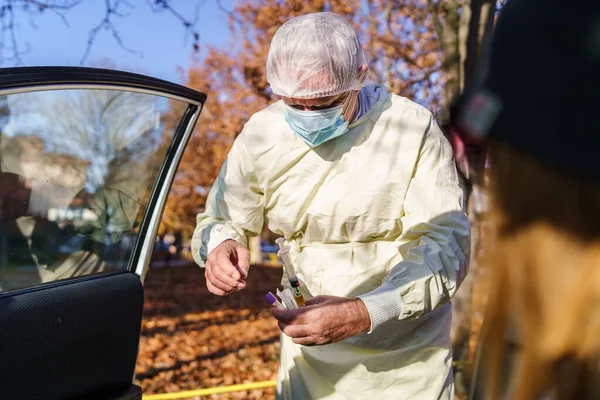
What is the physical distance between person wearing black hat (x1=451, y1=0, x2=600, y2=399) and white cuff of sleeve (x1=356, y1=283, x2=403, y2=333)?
3.54 ft

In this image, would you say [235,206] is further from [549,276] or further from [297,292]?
[549,276]

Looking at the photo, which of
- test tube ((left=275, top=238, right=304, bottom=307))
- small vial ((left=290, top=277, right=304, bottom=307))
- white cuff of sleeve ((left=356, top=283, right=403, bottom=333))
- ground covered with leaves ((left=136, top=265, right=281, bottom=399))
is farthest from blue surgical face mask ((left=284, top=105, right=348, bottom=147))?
ground covered with leaves ((left=136, top=265, right=281, bottom=399))

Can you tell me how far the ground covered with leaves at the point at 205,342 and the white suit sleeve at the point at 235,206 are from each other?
3403 millimetres

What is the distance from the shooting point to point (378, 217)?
7.27ft

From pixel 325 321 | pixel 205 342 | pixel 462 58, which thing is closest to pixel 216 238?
pixel 325 321

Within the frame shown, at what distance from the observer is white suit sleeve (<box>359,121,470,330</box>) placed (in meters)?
1.95

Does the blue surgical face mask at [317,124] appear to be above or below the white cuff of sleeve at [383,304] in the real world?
above

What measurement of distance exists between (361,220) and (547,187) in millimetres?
1443

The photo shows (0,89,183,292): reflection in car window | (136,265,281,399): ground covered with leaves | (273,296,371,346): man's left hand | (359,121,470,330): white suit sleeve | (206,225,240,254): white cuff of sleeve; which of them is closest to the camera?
(273,296,371,346): man's left hand

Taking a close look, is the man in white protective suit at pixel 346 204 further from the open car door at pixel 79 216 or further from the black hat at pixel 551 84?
the black hat at pixel 551 84

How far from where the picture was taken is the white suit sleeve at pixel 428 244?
76.6 inches

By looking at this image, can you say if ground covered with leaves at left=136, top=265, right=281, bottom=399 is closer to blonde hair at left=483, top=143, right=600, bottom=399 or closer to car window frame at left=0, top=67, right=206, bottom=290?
car window frame at left=0, top=67, right=206, bottom=290

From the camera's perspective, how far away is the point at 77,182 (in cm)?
258

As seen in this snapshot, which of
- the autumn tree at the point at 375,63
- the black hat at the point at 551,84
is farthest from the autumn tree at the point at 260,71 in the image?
the black hat at the point at 551,84
